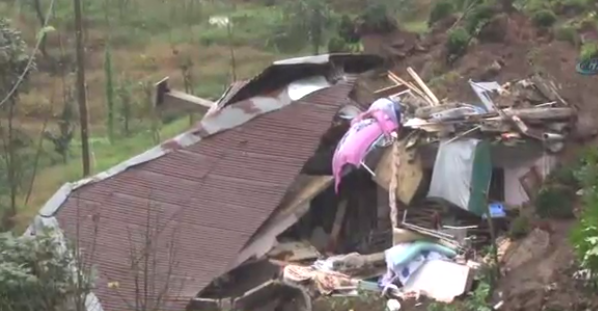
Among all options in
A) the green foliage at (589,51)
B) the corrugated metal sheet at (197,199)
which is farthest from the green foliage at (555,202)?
the corrugated metal sheet at (197,199)

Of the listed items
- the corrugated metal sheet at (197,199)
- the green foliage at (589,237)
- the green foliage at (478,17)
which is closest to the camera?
the green foliage at (589,237)

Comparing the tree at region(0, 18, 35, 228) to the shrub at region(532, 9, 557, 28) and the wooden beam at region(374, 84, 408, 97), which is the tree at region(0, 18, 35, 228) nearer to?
the wooden beam at region(374, 84, 408, 97)

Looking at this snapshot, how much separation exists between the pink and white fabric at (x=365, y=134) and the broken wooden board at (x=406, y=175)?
30cm

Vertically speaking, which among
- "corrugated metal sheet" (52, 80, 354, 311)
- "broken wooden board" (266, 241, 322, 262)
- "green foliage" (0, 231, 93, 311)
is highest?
"green foliage" (0, 231, 93, 311)

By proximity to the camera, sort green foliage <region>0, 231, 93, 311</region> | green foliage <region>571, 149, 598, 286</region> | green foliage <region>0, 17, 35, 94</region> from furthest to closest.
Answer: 1. green foliage <region>0, 17, 35, 94</region>
2. green foliage <region>571, 149, 598, 286</region>
3. green foliage <region>0, 231, 93, 311</region>

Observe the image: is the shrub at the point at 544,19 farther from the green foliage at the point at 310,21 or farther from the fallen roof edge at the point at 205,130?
the green foliage at the point at 310,21

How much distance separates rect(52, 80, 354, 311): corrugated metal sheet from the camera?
13.0 meters

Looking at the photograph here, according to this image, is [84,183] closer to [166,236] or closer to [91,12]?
[166,236]

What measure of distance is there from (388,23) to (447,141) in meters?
6.17

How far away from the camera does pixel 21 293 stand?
346 inches

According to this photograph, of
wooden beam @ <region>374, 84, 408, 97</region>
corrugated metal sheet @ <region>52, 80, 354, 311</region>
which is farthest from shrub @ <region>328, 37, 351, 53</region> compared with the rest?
corrugated metal sheet @ <region>52, 80, 354, 311</region>

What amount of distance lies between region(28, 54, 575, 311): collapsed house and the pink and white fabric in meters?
0.04

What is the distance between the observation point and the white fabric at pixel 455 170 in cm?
1318

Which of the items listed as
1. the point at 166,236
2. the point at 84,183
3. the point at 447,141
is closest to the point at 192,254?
the point at 166,236
